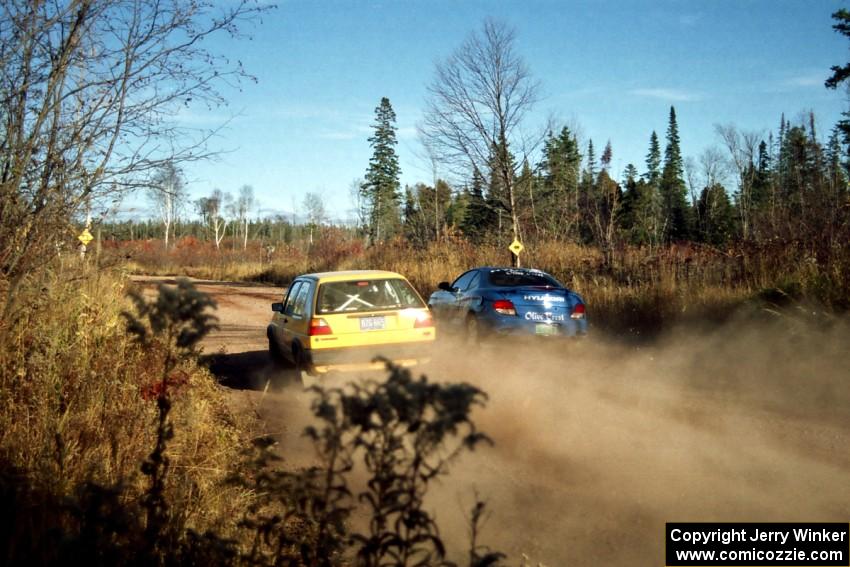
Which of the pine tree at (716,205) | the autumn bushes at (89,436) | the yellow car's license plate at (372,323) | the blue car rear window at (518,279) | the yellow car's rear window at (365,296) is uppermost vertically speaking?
the pine tree at (716,205)

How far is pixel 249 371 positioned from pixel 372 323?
303cm

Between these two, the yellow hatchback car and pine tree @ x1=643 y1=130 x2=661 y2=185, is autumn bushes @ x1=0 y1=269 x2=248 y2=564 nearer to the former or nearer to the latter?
the yellow hatchback car

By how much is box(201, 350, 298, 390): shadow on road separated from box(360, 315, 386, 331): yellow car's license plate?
1622 millimetres

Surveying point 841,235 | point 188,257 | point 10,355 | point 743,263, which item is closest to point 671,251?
point 743,263

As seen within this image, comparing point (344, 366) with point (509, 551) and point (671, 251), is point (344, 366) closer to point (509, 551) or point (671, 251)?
point (509, 551)

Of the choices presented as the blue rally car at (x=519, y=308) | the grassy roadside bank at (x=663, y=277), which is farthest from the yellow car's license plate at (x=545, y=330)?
the grassy roadside bank at (x=663, y=277)

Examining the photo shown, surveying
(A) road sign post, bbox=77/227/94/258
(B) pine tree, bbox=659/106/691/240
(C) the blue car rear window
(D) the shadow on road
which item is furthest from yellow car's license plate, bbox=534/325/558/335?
(B) pine tree, bbox=659/106/691/240

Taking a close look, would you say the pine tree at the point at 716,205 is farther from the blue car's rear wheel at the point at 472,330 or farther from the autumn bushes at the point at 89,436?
the autumn bushes at the point at 89,436

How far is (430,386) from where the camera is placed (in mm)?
2459

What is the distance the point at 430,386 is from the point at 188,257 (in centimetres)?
5214

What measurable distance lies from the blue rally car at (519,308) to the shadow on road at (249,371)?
11.3ft

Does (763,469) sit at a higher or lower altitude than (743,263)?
lower

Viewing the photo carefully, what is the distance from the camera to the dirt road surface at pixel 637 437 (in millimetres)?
4359

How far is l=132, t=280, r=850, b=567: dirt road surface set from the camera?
4359mm
